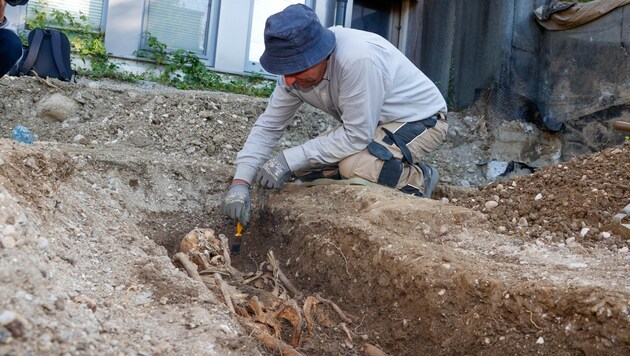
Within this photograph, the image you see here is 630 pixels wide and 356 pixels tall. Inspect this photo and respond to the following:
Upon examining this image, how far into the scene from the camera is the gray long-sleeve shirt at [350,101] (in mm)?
3936

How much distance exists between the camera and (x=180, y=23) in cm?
766

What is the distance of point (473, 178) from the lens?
23.5 feet

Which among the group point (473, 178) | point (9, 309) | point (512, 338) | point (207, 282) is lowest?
point (473, 178)

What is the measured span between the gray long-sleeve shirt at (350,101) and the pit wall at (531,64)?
3082mm

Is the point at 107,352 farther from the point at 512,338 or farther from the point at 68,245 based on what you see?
the point at 512,338

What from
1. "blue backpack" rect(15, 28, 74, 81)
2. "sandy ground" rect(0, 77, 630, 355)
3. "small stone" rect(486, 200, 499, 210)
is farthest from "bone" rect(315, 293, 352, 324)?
"blue backpack" rect(15, 28, 74, 81)

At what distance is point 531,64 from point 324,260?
504 cm

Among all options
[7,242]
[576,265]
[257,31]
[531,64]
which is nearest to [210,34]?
[257,31]

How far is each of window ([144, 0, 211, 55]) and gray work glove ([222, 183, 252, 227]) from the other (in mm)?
3973

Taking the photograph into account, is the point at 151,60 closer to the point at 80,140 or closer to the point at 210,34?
the point at 210,34

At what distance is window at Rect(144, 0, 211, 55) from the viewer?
7504 mm

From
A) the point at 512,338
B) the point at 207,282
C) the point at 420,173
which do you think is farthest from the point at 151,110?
the point at 512,338

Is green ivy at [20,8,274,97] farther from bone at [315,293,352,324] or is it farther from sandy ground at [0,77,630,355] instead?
bone at [315,293,352,324]

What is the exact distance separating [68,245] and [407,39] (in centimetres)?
689
